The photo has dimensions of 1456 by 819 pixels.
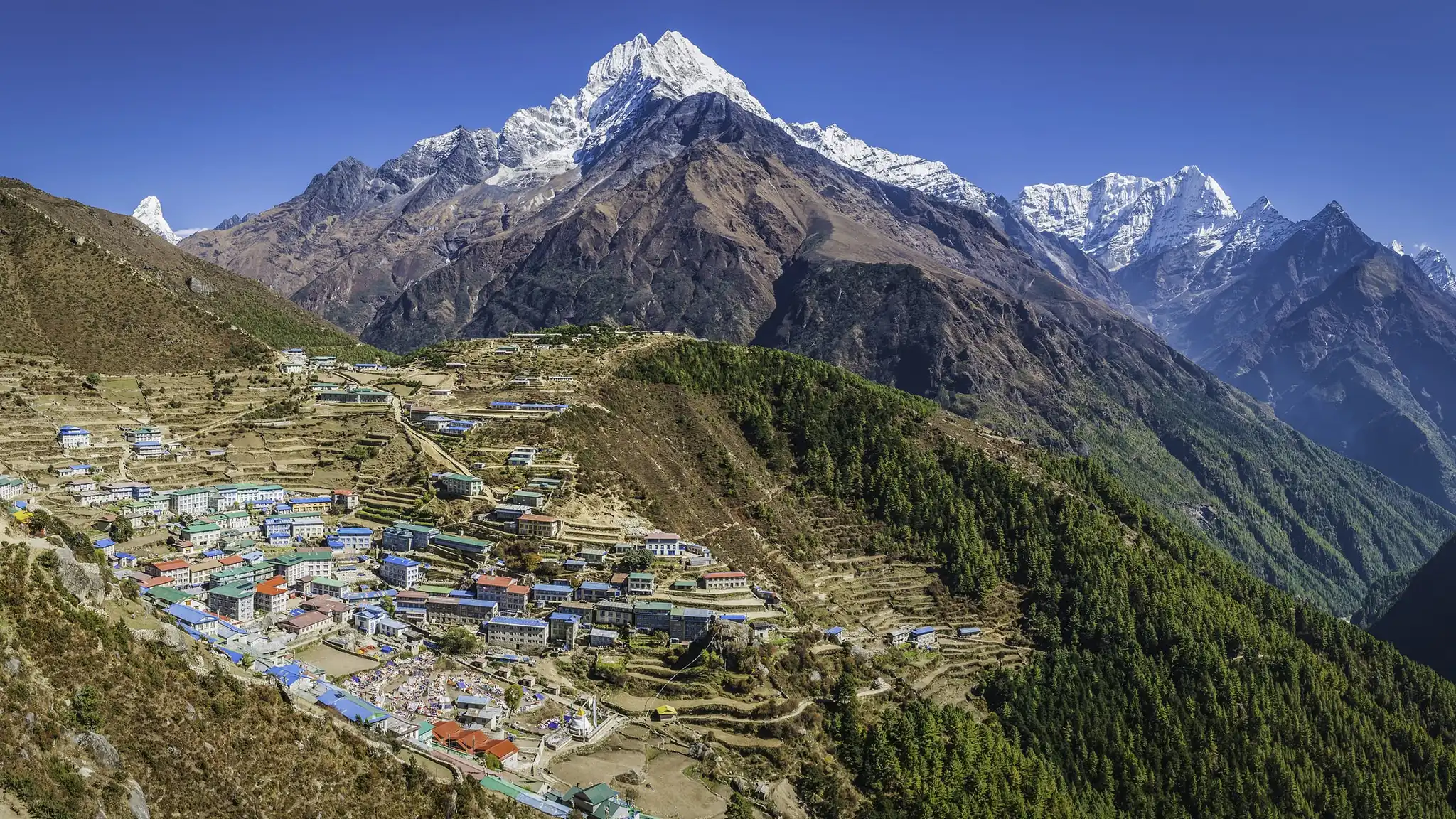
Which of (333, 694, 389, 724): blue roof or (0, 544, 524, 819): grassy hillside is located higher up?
(0, 544, 524, 819): grassy hillside

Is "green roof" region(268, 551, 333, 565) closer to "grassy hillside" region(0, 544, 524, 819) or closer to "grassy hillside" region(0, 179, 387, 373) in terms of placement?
"grassy hillside" region(0, 544, 524, 819)

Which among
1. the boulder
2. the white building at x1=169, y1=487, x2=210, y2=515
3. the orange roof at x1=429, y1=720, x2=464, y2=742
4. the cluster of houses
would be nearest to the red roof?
the orange roof at x1=429, y1=720, x2=464, y2=742

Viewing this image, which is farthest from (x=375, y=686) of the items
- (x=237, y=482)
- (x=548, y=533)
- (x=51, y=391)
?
(x=51, y=391)

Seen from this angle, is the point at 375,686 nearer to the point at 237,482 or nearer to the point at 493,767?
the point at 493,767

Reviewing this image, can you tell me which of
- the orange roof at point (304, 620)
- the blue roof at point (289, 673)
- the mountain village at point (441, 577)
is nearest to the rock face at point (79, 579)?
the mountain village at point (441, 577)

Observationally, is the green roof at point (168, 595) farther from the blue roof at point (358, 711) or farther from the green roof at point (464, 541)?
the green roof at point (464, 541)

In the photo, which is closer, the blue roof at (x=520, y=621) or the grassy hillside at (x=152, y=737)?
the grassy hillside at (x=152, y=737)
